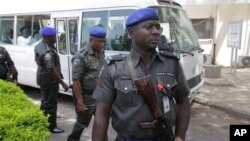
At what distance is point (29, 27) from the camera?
8758 millimetres

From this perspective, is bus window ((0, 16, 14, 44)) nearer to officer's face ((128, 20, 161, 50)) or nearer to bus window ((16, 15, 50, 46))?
bus window ((16, 15, 50, 46))

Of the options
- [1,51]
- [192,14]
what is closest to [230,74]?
[192,14]

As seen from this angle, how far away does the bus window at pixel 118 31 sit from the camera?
21.4ft

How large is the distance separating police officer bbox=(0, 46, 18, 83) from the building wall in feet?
29.0

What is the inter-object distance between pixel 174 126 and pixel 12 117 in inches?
54.3

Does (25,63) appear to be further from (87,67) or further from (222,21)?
(222,21)

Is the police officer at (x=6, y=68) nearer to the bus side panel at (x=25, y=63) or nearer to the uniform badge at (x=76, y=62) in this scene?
the uniform badge at (x=76, y=62)

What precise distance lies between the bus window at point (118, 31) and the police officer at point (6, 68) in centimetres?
182

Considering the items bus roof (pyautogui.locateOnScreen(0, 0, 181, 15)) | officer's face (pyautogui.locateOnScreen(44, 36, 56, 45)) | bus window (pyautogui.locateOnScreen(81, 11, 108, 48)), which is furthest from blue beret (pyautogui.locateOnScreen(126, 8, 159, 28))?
bus window (pyautogui.locateOnScreen(81, 11, 108, 48))

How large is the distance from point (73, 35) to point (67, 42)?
210 mm

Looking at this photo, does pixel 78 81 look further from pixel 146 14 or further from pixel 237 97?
pixel 237 97

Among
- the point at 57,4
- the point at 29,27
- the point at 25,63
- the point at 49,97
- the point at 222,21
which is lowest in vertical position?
the point at 49,97

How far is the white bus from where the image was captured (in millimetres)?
6547

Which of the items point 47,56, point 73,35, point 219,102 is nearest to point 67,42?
point 73,35
